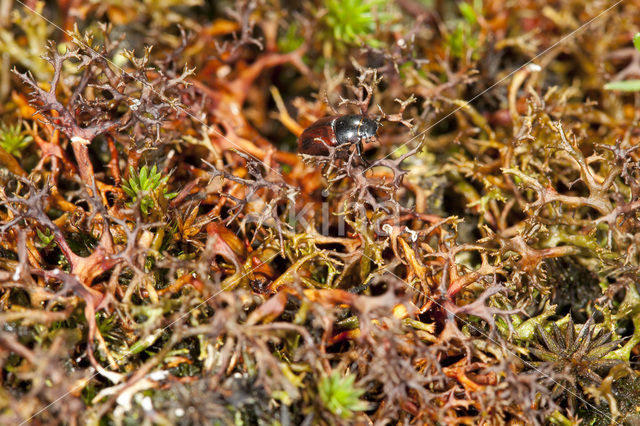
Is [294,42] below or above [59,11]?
below

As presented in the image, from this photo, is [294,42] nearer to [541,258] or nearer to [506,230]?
[506,230]

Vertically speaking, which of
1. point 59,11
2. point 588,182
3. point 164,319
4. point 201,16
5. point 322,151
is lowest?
point 588,182

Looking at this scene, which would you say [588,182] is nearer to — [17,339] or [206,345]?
[206,345]

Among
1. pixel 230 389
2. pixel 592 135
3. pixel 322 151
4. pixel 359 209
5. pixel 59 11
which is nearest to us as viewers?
pixel 230 389

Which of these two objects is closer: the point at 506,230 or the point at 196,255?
the point at 196,255

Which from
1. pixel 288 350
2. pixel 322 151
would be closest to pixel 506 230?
pixel 322 151

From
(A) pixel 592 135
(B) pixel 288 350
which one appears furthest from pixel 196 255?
(A) pixel 592 135

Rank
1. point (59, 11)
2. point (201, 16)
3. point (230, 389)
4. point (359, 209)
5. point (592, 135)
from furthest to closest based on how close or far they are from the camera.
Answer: point (201, 16), point (59, 11), point (592, 135), point (359, 209), point (230, 389)
